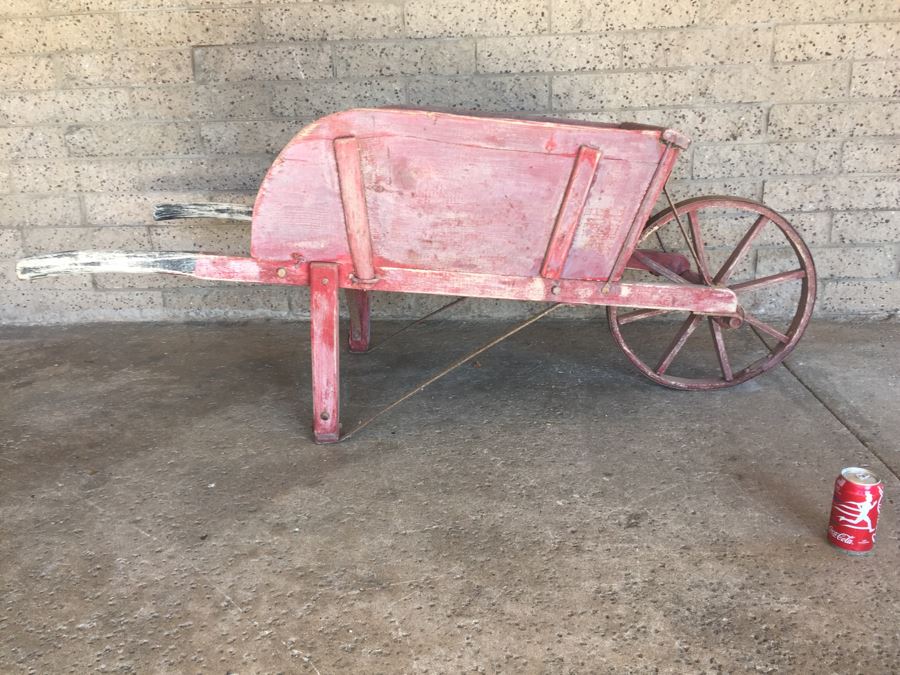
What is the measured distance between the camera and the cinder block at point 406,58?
13.4 ft

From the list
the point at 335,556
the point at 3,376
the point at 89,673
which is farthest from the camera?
the point at 3,376

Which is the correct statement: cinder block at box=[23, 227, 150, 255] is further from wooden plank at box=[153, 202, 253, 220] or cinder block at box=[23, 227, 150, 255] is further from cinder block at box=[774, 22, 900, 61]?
cinder block at box=[774, 22, 900, 61]

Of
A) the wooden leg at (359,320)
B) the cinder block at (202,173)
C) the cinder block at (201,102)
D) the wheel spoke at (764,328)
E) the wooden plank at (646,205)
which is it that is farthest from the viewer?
the cinder block at (202,173)

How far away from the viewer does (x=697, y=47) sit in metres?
4.01

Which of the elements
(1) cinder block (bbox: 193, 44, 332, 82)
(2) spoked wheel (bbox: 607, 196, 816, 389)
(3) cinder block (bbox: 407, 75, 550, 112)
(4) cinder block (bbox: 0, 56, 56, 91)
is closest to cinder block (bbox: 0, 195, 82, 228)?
(4) cinder block (bbox: 0, 56, 56, 91)

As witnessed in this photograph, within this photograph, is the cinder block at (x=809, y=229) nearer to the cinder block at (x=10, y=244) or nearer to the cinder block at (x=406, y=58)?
the cinder block at (x=406, y=58)

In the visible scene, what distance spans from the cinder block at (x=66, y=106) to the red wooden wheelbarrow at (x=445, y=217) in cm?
179

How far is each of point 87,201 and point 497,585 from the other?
3409 mm

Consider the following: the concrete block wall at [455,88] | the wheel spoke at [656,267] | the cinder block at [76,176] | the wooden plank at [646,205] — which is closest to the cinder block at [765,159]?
the concrete block wall at [455,88]

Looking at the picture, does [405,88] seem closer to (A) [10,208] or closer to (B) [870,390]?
(A) [10,208]

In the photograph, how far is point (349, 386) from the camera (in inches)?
143

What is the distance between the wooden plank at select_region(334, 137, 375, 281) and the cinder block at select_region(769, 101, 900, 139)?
8.05ft

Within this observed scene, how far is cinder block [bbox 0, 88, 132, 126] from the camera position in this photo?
4.25m

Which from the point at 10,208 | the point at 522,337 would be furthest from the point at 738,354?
the point at 10,208
